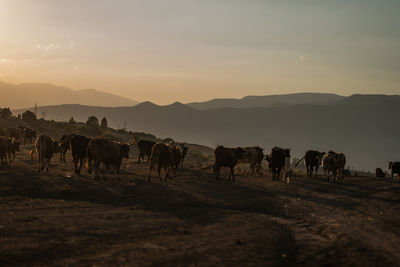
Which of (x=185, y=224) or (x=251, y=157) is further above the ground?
(x=251, y=157)

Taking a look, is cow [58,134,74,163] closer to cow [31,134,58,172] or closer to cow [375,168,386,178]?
cow [31,134,58,172]

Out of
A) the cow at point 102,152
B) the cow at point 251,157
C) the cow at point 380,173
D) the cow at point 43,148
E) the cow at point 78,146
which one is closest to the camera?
the cow at point 102,152

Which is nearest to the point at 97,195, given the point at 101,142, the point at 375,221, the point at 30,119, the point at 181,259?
the point at 101,142

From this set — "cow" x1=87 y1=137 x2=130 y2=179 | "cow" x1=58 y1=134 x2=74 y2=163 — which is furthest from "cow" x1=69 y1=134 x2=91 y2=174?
"cow" x1=87 y1=137 x2=130 y2=179

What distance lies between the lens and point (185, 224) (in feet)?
41.7

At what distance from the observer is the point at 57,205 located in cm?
1435

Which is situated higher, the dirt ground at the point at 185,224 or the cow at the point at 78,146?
the cow at the point at 78,146

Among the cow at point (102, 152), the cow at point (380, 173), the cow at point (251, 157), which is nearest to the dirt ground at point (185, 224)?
the cow at point (102, 152)

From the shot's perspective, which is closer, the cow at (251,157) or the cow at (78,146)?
the cow at (78,146)

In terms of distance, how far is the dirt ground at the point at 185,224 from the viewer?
9000mm

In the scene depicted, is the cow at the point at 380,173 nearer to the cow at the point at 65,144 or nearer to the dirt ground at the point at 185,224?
the dirt ground at the point at 185,224

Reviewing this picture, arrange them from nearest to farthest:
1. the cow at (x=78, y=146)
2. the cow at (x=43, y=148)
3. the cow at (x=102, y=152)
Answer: the cow at (x=102, y=152)
the cow at (x=43, y=148)
the cow at (x=78, y=146)

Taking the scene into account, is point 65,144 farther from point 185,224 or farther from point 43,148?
point 185,224

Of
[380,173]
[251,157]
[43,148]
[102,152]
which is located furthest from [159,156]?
[380,173]
